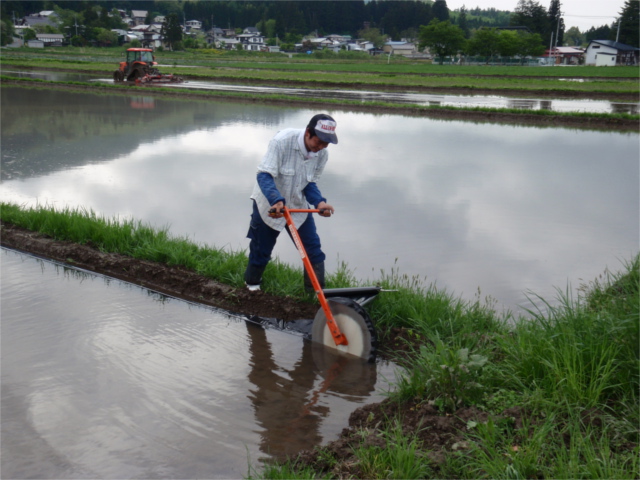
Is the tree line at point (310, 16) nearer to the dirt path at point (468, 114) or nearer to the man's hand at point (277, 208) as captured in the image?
the dirt path at point (468, 114)

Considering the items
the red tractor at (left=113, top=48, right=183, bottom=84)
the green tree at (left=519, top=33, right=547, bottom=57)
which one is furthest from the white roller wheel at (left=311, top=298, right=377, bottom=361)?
the green tree at (left=519, top=33, right=547, bottom=57)

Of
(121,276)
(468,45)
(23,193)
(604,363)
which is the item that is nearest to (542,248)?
(604,363)

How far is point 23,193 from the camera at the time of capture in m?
8.21

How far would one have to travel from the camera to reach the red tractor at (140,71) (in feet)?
95.7

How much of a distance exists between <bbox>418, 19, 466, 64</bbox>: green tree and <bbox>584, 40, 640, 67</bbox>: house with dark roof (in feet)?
50.8

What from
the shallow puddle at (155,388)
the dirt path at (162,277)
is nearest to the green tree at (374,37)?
the dirt path at (162,277)

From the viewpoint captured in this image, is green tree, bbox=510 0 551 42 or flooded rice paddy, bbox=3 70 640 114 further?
green tree, bbox=510 0 551 42

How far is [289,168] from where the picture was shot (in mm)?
4375

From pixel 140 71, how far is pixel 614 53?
57.6 m

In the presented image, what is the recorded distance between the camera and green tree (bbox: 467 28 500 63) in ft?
215

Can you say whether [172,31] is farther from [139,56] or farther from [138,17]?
[138,17]

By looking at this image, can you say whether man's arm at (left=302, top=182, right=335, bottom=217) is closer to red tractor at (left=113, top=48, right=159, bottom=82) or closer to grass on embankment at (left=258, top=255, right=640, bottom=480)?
grass on embankment at (left=258, top=255, right=640, bottom=480)

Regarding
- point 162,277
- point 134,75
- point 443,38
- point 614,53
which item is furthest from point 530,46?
point 162,277

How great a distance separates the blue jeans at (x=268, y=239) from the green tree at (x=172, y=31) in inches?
3156
